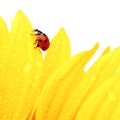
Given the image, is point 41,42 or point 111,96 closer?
point 111,96

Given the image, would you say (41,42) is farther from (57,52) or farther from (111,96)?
(111,96)

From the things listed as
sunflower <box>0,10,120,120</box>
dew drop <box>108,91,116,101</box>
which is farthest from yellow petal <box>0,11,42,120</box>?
dew drop <box>108,91,116,101</box>

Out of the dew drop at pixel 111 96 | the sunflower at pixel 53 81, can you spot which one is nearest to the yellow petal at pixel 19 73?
the sunflower at pixel 53 81

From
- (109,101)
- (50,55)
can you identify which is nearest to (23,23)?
(50,55)

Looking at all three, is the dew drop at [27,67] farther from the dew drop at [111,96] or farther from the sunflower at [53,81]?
the dew drop at [111,96]

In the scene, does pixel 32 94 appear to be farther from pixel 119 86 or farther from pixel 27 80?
pixel 119 86

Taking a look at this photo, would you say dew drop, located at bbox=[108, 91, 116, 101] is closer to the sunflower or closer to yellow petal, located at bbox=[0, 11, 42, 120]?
the sunflower

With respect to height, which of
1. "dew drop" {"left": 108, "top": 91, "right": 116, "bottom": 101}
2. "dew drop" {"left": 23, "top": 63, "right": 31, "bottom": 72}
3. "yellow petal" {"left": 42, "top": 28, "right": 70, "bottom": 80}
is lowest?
"dew drop" {"left": 108, "top": 91, "right": 116, "bottom": 101}

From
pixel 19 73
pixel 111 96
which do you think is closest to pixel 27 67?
pixel 19 73

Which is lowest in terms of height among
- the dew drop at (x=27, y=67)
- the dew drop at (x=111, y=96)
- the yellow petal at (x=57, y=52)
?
the dew drop at (x=111, y=96)
